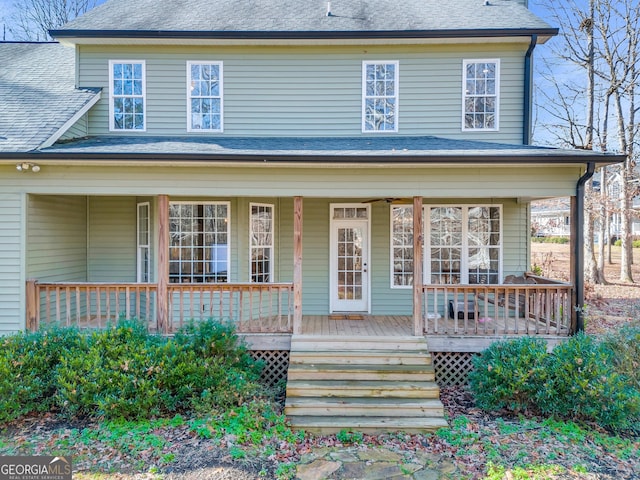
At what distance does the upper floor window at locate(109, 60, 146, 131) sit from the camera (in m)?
8.50

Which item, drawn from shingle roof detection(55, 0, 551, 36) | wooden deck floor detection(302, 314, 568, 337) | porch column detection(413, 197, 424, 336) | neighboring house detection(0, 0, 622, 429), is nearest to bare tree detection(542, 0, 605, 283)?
A: shingle roof detection(55, 0, 551, 36)

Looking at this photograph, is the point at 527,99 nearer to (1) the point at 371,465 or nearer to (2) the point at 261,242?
(2) the point at 261,242

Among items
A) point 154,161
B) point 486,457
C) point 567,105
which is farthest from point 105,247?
point 567,105

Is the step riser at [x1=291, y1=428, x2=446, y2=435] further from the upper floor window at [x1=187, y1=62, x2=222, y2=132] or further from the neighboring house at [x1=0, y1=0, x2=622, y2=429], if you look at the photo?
the upper floor window at [x1=187, y1=62, x2=222, y2=132]

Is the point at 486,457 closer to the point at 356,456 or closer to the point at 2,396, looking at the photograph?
the point at 356,456

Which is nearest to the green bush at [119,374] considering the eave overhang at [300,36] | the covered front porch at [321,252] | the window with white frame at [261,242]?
the covered front porch at [321,252]

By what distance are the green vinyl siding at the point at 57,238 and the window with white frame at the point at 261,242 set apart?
3.66m

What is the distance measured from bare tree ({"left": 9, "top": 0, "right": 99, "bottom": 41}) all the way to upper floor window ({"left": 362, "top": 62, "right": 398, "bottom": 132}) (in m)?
15.0

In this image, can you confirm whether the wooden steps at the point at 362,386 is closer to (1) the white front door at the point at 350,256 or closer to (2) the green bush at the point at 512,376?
(2) the green bush at the point at 512,376

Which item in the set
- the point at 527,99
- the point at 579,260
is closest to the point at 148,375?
the point at 579,260

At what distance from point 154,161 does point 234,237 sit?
2.40 m

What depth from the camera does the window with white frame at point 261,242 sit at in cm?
846

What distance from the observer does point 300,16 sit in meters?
8.91

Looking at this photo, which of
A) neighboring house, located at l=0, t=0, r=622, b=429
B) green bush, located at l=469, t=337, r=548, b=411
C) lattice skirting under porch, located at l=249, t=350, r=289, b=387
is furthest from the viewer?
neighboring house, located at l=0, t=0, r=622, b=429
